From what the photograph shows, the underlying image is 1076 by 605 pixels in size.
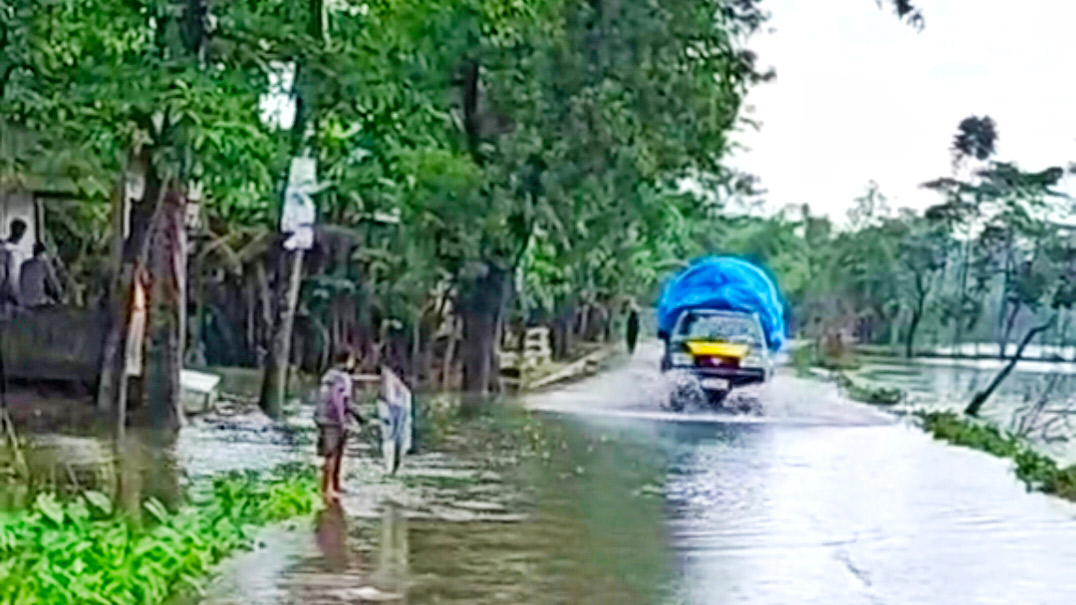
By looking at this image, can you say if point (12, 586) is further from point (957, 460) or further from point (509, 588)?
point (957, 460)

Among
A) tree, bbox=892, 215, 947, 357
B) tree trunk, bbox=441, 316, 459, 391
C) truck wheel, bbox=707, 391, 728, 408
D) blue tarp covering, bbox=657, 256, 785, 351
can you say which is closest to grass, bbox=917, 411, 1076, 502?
truck wheel, bbox=707, 391, 728, 408

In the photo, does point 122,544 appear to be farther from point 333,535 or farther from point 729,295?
point 729,295

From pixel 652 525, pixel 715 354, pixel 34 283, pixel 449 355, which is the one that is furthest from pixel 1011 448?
pixel 449 355

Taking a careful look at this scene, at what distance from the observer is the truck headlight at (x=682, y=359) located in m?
39.0

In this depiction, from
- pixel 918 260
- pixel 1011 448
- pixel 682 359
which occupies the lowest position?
pixel 1011 448

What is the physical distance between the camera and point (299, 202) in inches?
810

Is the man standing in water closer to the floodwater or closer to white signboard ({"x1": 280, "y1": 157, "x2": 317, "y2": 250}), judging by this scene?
the floodwater

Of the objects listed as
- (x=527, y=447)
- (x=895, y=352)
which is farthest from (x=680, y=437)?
(x=895, y=352)

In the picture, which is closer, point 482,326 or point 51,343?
point 51,343

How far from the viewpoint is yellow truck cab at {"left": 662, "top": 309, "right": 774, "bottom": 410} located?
125 ft

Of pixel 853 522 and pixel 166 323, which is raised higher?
pixel 166 323

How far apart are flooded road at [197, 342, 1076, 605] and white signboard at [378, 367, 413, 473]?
40 centimetres

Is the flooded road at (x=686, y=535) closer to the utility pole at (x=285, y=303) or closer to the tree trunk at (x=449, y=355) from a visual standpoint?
the utility pole at (x=285, y=303)

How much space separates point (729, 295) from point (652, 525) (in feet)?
84.3
